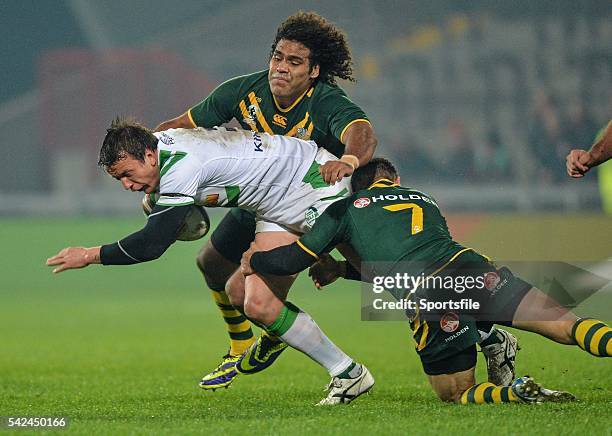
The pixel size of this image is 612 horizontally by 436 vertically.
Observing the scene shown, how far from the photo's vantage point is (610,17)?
17156mm

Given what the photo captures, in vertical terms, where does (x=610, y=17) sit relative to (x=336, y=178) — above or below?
above

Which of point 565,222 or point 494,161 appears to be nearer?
point 565,222

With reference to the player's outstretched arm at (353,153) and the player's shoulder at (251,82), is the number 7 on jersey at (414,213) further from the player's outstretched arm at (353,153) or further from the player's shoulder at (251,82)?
the player's shoulder at (251,82)

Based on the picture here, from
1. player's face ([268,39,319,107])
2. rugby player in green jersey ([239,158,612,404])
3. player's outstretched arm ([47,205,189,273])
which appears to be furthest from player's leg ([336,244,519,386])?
player's outstretched arm ([47,205,189,273])

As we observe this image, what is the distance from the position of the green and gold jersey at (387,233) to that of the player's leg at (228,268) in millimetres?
1162

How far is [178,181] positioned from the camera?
5746 mm

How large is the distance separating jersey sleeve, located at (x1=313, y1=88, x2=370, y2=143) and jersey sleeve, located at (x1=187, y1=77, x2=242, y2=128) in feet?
1.86

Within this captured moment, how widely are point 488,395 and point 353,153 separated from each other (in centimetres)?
149

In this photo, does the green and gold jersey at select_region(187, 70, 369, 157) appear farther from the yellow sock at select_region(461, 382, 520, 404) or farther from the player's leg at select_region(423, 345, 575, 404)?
the yellow sock at select_region(461, 382, 520, 404)

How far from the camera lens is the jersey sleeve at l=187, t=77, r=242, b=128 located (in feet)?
22.5

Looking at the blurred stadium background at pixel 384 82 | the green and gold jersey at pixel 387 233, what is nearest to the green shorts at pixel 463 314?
the green and gold jersey at pixel 387 233

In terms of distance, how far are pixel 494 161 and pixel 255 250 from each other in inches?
477

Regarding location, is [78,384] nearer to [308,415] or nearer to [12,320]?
[308,415]

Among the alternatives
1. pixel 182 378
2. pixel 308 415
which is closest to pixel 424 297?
pixel 308 415
